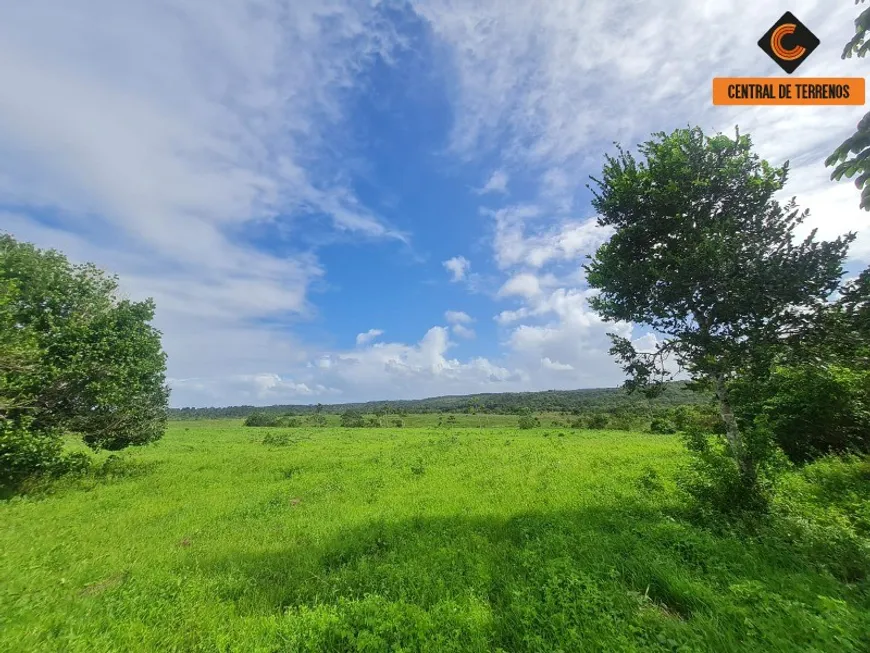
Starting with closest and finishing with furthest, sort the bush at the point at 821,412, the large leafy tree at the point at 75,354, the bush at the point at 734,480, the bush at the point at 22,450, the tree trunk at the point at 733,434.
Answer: the bush at the point at 734,480 < the tree trunk at the point at 733,434 < the bush at the point at 821,412 < the bush at the point at 22,450 < the large leafy tree at the point at 75,354

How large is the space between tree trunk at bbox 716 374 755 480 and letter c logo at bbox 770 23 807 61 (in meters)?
8.13

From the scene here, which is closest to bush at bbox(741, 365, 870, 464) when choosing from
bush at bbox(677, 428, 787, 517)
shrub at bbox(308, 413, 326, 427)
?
bush at bbox(677, 428, 787, 517)

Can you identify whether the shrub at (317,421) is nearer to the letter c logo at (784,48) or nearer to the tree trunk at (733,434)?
the tree trunk at (733,434)

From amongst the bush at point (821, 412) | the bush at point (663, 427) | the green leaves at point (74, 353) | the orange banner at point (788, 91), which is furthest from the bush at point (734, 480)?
the bush at point (663, 427)

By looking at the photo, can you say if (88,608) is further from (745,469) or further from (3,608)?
(745,469)

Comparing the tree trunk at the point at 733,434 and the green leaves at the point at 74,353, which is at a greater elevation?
the green leaves at the point at 74,353

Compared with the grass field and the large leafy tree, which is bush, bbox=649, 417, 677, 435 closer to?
the grass field

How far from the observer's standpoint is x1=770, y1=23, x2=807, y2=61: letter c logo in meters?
8.73

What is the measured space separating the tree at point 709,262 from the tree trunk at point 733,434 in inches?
1.2

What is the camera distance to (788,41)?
880cm

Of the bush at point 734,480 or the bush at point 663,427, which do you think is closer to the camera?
the bush at point 734,480

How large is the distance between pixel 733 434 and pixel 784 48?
9.90 m

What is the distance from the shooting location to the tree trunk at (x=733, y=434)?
10078 millimetres

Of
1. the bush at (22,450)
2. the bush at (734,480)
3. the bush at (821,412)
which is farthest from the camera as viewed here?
the bush at (22,450)
